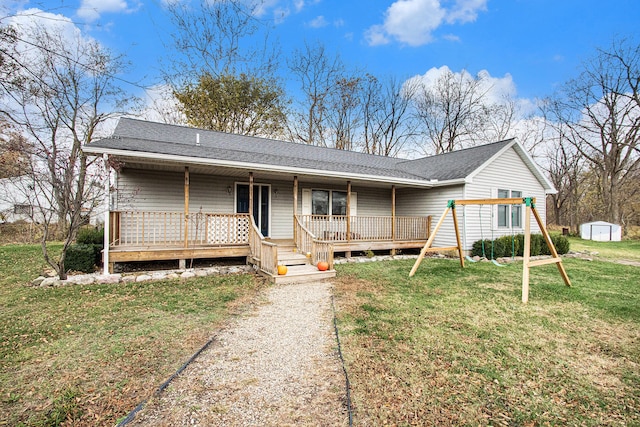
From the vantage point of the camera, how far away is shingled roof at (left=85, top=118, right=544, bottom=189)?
25.2 feet

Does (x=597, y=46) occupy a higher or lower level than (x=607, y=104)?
higher

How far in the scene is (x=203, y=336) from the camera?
3.98 metres

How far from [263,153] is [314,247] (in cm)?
→ 495

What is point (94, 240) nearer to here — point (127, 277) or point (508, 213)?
point (127, 277)

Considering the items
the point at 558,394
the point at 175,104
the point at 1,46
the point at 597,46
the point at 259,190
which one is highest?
the point at 597,46

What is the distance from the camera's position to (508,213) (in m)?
12.1

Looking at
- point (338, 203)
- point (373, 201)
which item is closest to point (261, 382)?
point (338, 203)

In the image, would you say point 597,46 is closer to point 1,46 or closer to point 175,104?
point 175,104

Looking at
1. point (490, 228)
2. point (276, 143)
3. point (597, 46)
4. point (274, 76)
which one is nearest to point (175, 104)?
point (274, 76)

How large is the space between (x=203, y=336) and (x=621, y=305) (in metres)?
6.84

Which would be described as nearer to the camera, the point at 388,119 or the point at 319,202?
the point at 319,202

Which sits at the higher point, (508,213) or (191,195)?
(191,195)

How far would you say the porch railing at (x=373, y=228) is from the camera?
1079cm

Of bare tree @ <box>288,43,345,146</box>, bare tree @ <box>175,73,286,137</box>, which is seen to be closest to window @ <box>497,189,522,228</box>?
bare tree @ <box>288,43,345,146</box>
